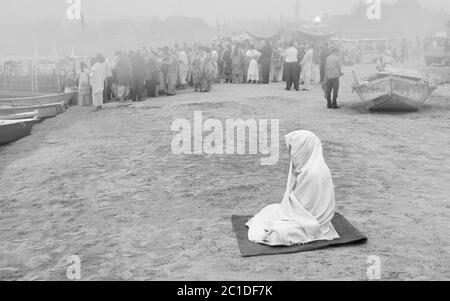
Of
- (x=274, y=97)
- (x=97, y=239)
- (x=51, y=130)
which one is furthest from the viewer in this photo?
(x=274, y=97)

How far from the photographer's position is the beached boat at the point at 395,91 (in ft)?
46.2

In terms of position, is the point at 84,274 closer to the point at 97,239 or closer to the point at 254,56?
the point at 97,239

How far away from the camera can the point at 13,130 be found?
14.5m

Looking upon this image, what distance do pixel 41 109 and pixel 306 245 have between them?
46.2 ft

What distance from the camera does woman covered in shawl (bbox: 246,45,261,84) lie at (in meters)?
20.6

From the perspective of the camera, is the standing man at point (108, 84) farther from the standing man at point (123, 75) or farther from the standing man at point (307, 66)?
the standing man at point (307, 66)

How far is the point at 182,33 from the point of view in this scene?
311 feet

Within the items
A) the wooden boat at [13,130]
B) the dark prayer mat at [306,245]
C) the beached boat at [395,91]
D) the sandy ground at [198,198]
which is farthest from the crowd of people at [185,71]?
the dark prayer mat at [306,245]

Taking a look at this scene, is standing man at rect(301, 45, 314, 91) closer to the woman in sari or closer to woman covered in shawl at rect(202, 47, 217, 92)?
the woman in sari

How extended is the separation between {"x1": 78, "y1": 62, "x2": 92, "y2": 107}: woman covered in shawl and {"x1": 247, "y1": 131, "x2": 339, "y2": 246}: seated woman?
40.4ft

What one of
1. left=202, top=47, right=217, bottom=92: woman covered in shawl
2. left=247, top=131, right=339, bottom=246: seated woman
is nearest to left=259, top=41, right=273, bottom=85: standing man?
left=202, top=47, right=217, bottom=92: woman covered in shawl

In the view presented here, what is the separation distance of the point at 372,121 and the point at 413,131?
1.34 meters

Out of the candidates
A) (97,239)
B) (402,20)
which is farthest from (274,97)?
(402,20)

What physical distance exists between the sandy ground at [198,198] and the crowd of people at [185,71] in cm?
192
